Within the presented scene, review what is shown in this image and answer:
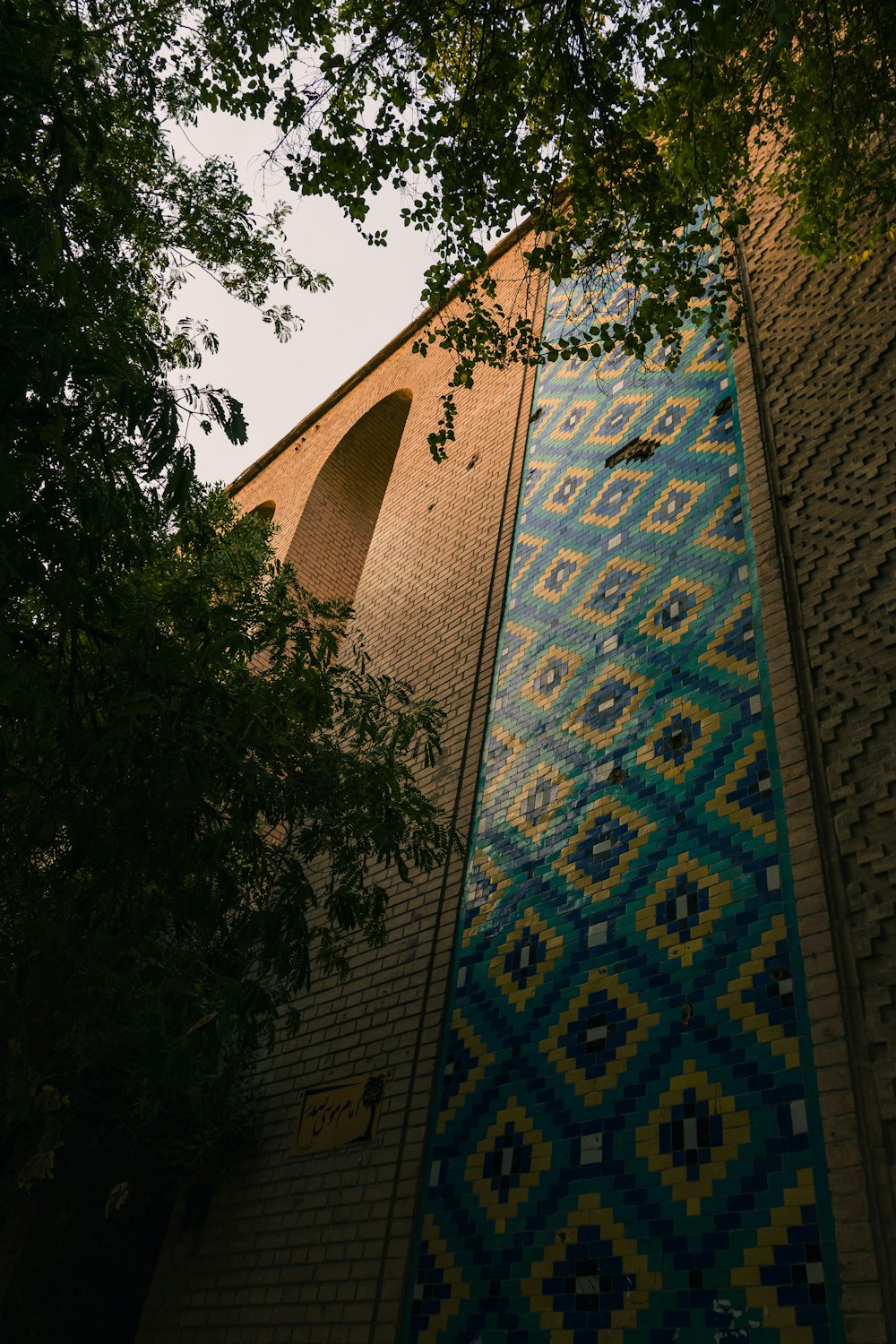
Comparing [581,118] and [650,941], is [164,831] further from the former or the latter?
[581,118]

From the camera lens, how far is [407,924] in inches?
191

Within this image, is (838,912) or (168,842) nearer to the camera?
(838,912)

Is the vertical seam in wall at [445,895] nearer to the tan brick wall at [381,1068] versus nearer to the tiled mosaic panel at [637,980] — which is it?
the tan brick wall at [381,1068]

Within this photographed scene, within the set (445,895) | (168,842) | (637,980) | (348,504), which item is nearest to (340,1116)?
(445,895)

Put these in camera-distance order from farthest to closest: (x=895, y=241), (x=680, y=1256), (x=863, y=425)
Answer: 1. (x=895, y=241)
2. (x=863, y=425)
3. (x=680, y=1256)

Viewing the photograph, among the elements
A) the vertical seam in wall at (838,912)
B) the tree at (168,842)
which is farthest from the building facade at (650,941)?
the tree at (168,842)

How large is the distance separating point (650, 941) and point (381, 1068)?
4.93 feet

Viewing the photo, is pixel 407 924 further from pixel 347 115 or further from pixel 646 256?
pixel 347 115

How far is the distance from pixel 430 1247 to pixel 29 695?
8.28 ft

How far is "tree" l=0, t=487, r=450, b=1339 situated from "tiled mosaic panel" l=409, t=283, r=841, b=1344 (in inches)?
25.5

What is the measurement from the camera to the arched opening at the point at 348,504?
31.7 ft

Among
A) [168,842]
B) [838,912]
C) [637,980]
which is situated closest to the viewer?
[838,912]

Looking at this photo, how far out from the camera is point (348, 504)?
10.5m

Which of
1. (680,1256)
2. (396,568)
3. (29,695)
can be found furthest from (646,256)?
(680,1256)
